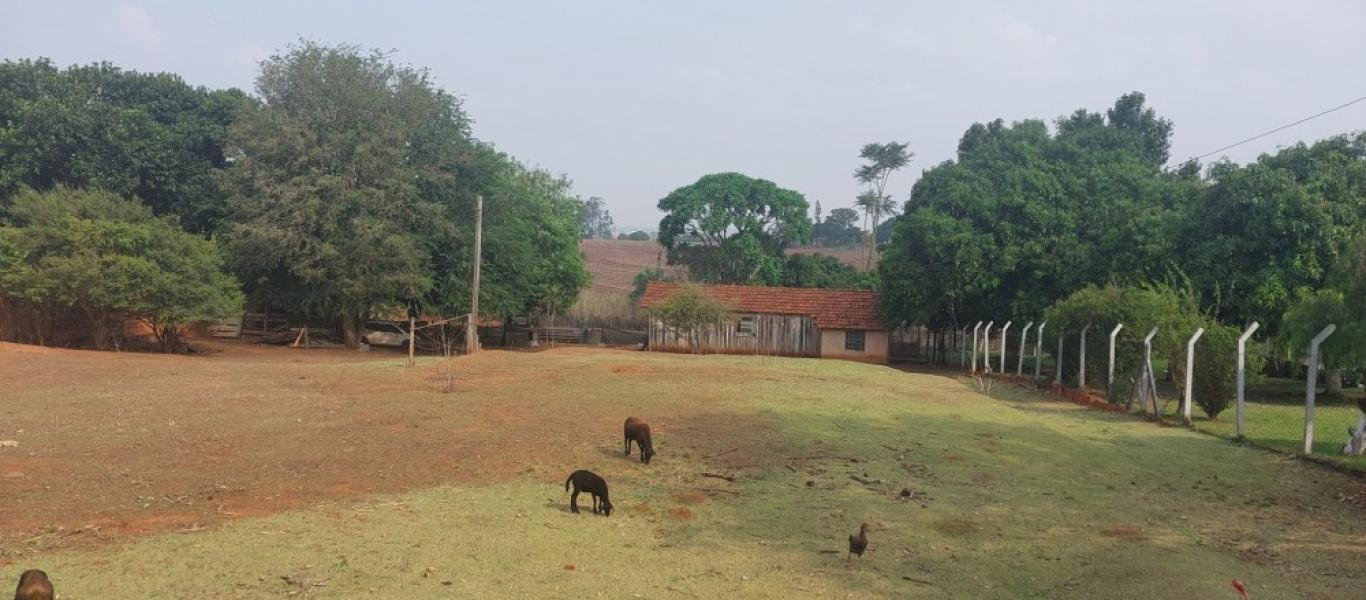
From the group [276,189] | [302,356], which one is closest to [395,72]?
[276,189]

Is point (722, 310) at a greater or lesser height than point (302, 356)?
greater

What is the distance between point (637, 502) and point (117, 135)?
3337cm

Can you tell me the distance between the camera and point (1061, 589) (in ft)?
20.6

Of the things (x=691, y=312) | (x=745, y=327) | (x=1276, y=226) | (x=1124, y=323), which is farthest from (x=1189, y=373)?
(x=745, y=327)

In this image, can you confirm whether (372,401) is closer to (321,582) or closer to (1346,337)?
(321,582)

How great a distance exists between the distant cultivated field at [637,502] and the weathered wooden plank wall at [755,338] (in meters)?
22.3

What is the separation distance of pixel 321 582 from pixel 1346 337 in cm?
1331

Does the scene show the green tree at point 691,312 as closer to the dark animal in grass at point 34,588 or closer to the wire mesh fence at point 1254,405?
the wire mesh fence at point 1254,405

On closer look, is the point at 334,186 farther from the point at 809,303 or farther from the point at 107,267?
the point at 809,303

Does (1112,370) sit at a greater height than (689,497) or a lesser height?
greater

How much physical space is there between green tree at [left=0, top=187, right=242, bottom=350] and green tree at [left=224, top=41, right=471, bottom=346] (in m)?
2.76

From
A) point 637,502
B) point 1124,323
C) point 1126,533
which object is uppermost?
point 1124,323

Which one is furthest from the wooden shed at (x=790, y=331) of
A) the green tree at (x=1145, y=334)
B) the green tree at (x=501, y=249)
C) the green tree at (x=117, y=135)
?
the green tree at (x=117, y=135)

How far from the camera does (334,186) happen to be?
104 feet
